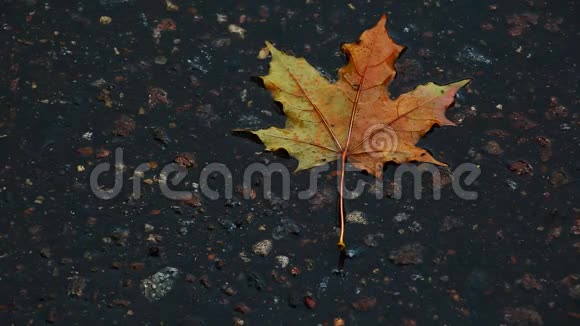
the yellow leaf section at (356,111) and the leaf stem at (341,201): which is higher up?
the yellow leaf section at (356,111)

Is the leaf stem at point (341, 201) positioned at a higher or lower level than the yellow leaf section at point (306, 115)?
lower

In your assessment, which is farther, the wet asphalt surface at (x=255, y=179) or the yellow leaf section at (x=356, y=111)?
the yellow leaf section at (x=356, y=111)

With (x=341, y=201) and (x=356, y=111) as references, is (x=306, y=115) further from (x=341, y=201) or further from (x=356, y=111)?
(x=341, y=201)

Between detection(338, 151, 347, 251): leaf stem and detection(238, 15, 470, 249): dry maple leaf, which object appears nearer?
detection(338, 151, 347, 251): leaf stem

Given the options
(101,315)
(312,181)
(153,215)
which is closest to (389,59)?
(312,181)

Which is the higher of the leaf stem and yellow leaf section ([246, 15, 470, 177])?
yellow leaf section ([246, 15, 470, 177])
